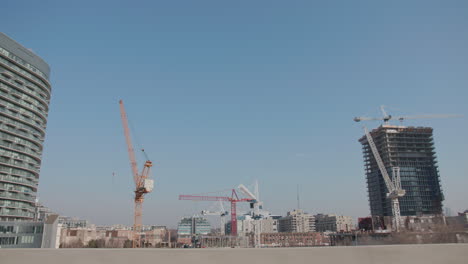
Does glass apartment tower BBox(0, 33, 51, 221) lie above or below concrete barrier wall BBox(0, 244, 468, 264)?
above

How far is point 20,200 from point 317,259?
67.3m

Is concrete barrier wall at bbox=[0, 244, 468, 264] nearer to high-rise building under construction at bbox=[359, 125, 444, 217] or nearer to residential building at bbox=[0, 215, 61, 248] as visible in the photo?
residential building at bbox=[0, 215, 61, 248]

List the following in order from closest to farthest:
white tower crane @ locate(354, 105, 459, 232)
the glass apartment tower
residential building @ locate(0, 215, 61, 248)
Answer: residential building @ locate(0, 215, 61, 248) → the glass apartment tower → white tower crane @ locate(354, 105, 459, 232)

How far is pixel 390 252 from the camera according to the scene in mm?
5535

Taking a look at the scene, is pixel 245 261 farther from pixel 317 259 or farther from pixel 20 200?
pixel 20 200

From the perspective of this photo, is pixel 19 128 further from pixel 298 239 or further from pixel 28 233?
pixel 298 239

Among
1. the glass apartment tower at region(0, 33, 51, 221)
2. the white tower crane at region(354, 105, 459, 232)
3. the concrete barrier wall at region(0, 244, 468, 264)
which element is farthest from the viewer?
the white tower crane at region(354, 105, 459, 232)

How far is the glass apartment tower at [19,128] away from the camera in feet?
184

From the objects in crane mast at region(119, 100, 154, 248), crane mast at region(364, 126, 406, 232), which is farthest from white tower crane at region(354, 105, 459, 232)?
crane mast at region(119, 100, 154, 248)

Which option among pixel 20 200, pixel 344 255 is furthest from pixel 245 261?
pixel 20 200

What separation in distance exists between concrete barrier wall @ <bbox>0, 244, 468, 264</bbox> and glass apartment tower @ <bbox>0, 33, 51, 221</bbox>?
204 ft

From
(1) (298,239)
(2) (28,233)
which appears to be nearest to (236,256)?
(2) (28,233)

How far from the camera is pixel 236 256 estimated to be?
17.2ft

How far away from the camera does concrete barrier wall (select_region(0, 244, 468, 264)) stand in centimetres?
514
